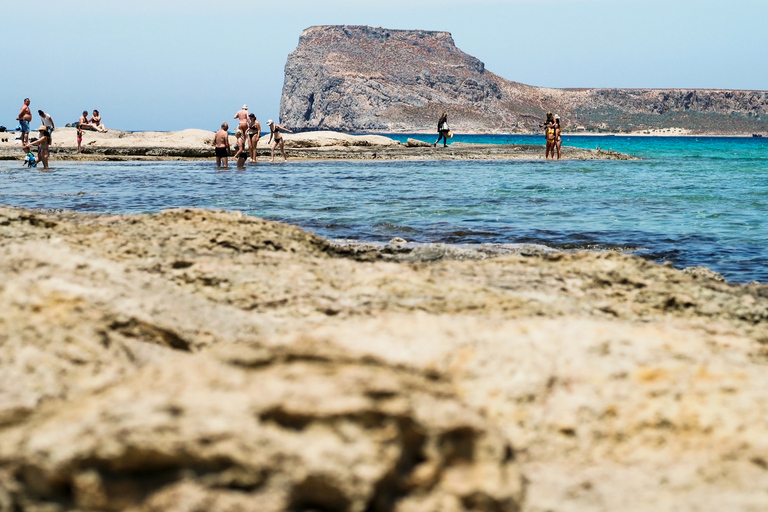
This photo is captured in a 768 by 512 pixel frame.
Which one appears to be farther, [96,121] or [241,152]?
[96,121]

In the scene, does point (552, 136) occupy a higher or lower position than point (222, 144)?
higher

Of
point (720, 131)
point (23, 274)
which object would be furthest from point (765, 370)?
point (720, 131)

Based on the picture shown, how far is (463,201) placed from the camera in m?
14.4

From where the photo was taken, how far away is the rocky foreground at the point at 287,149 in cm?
2712

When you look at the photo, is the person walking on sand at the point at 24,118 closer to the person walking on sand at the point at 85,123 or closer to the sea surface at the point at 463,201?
the sea surface at the point at 463,201

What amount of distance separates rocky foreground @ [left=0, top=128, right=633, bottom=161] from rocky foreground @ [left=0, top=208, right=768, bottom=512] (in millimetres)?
23644

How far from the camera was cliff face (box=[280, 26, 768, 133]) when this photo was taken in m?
160

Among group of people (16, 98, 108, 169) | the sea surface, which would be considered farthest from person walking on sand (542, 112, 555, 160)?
group of people (16, 98, 108, 169)

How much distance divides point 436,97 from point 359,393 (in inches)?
6504

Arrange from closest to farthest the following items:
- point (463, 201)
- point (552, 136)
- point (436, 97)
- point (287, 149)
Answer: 1. point (463, 201)
2. point (552, 136)
3. point (287, 149)
4. point (436, 97)

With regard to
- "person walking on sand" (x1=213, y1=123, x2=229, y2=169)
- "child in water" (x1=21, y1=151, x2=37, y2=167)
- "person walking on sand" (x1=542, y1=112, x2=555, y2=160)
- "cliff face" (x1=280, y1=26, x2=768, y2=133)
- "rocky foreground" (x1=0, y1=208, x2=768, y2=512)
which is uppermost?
"cliff face" (x1=280, y1=26, x2=768, y2=133)

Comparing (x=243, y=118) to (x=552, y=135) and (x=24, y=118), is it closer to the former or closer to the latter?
(x=24, y=118)

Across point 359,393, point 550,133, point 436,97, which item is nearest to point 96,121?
point 550,133

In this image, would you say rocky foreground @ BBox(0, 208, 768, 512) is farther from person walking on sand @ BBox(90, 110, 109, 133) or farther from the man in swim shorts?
person walking on sand @ BBox(90, 110, 109, 133)
